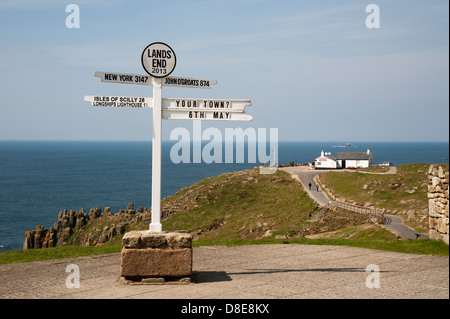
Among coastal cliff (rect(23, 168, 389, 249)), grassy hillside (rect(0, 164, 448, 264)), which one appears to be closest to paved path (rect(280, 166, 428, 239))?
grassy hillside (rect(0, 164, 448, 264))

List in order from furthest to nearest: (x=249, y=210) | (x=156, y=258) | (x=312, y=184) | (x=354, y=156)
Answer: (x=354, y=156), (x=312, y=184), (x=249, y=210), (x=156, y=258)

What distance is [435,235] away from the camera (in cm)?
1467

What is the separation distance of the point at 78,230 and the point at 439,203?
47.3m

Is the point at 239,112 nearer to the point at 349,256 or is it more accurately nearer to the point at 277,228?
the point at 349,256

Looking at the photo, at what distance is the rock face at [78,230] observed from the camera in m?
49.1

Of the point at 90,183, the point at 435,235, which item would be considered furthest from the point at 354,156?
the point at 90,183

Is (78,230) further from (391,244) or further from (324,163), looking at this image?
(391,244)

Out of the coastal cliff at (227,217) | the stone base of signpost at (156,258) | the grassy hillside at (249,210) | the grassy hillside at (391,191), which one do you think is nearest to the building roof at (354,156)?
the grassy hillside at (249,210)

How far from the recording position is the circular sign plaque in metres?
10.2

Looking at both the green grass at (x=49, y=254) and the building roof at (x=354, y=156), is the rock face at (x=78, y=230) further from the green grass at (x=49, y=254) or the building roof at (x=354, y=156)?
the green grass at (x=49, y=254)

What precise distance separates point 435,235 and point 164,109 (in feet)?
29.8

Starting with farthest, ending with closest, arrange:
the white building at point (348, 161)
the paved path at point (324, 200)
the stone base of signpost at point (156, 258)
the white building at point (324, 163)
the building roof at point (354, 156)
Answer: the building roof at point (354, 156) → the white building at point (348, 161) → the white building at point (324, 163) → the paved path at point (324, 200) → the stone base of signpost at point (156, 258)

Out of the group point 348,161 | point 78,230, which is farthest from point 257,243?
point 348,161

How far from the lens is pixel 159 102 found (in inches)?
410
